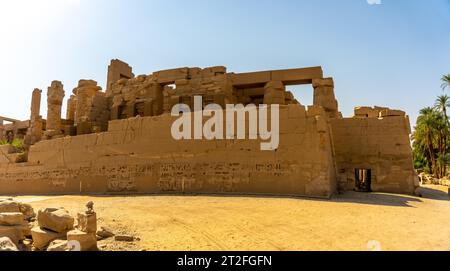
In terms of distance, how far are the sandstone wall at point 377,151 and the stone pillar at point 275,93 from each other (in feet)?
7.87

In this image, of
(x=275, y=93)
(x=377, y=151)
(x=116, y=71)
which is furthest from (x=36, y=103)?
(x=377, y=151)

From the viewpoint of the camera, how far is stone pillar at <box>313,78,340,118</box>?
46.2ft

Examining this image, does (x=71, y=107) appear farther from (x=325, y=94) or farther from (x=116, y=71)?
(x=325, y=94)

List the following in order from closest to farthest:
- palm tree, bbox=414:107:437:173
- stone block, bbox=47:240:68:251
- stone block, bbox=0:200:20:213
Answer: stone block, bbox=47:240:68:251 → stone block, bbox=0:200:20:213 → palm tree, bbox=414:107:437:173

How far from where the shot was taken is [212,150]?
1073 centimetres

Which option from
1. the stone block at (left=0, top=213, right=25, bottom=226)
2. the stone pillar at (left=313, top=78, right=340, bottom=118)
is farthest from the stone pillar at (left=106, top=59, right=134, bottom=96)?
the stone block at (left=0, top=213, right=25, bottom=226)

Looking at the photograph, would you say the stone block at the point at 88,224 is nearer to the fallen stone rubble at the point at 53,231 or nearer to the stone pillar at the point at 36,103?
the fallen stone rubble at the point at 53,231

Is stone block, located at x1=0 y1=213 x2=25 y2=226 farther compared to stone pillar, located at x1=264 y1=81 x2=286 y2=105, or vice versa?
stone pillar, located at x1=264 y1=81 x2=286 y2=105

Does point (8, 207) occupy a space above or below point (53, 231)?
above

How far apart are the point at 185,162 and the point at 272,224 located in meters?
5.67

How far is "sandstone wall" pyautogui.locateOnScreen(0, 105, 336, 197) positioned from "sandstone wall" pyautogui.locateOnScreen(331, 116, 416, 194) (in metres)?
1.64

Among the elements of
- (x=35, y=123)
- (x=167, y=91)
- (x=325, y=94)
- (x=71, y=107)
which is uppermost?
(x=71, y=107)

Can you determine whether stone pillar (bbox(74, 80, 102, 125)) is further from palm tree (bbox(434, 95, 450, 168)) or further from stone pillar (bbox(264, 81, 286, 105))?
palm tree (bbox(434, 95, 450, 168))

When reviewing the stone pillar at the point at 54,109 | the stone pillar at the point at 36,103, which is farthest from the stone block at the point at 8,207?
the stone pillar at the point at 36,103
